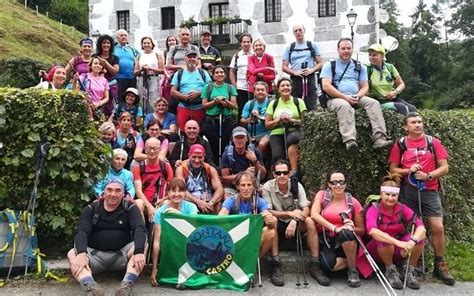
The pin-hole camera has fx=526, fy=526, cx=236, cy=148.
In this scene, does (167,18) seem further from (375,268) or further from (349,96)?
(375,268)

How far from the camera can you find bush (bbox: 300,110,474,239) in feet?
23.6

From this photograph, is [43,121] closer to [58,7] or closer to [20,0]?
[58,7]

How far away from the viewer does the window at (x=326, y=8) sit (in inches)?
938

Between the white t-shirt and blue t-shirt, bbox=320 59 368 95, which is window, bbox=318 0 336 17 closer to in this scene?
the white t-shirt

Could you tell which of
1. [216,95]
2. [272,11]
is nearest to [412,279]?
[216,95]

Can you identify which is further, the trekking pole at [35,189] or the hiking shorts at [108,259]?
the trekking pole at [35,189]

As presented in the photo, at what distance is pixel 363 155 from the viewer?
284 inches

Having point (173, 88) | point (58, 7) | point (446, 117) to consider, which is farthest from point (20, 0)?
point (446, 117)

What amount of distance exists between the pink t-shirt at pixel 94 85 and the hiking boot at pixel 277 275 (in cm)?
435

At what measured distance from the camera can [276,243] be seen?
6500 mm

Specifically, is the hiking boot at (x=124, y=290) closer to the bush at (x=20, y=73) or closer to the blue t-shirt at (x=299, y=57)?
the blue t-shirt at (x=299, y=57)

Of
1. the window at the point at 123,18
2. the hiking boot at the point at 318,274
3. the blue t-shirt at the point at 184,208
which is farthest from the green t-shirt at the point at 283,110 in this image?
the window at the point at 123,18

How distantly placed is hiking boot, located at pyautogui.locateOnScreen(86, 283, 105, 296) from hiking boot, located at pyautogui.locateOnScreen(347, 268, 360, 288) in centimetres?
285

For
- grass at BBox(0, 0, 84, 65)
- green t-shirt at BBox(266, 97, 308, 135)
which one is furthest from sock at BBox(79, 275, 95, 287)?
grass at BBox(0, 0, 84, 65)
